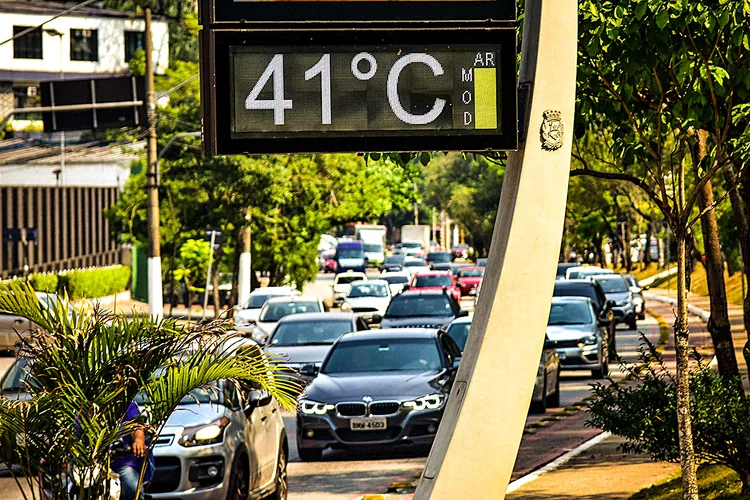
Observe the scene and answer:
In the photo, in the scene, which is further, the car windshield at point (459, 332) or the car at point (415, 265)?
the car at point (415, 265)

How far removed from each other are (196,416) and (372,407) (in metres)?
4.28

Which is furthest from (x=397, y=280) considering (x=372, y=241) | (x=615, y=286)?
(x=372, y=241)

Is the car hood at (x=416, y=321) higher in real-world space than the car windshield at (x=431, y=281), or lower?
higher

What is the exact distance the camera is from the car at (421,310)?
2805 centimetres

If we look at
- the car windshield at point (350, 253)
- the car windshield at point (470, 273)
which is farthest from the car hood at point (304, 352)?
the car windshield at point (350, 253)

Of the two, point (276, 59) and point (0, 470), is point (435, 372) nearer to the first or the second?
point (0, 470)

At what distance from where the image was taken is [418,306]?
95.9 feet

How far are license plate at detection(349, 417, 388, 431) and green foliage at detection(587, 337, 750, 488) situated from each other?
177 inches

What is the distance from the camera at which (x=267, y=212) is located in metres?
46.7

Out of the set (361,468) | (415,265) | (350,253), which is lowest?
(415,265)

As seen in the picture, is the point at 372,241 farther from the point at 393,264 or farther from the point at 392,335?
the point at 392,335

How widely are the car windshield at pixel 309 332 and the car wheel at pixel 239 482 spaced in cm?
1005

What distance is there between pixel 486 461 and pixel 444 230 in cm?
15134

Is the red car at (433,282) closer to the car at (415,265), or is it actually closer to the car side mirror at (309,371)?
the car side mirror at (309,371)
